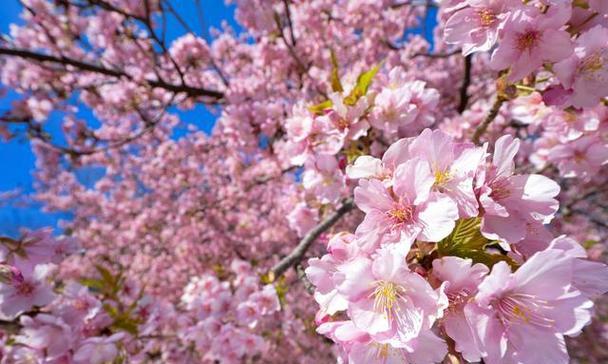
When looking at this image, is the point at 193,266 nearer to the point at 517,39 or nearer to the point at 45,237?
the point at 45,237

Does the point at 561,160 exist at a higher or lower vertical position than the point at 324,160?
lower

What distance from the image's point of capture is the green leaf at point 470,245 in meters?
0.93

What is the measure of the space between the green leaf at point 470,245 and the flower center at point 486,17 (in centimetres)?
70

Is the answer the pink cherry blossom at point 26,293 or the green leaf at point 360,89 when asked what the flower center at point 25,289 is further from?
the green leaf at point 360,89

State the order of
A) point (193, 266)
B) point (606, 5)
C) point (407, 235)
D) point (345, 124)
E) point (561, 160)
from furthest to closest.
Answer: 1. point (193, 266)
2. point (561, 160)
3. point (345, 124)
4. point (606, 5)
5. point (407, 235)

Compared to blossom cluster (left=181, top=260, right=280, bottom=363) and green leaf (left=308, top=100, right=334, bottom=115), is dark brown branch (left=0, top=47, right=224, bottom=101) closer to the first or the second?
green leaf (left=308, top=100, right=334, bottom=115)

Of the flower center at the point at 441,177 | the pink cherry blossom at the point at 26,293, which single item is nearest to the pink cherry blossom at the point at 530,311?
the flower center at the point at 441,177

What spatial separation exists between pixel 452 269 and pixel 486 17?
876 mm

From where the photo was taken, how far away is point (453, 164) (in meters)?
0.96

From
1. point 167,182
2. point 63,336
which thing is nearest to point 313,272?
point 63,336

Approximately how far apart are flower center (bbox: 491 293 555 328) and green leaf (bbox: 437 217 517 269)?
12cm

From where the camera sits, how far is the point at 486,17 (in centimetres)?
123

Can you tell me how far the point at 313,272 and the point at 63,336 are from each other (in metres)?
1.54

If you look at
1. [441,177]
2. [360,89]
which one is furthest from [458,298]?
[360,89]
